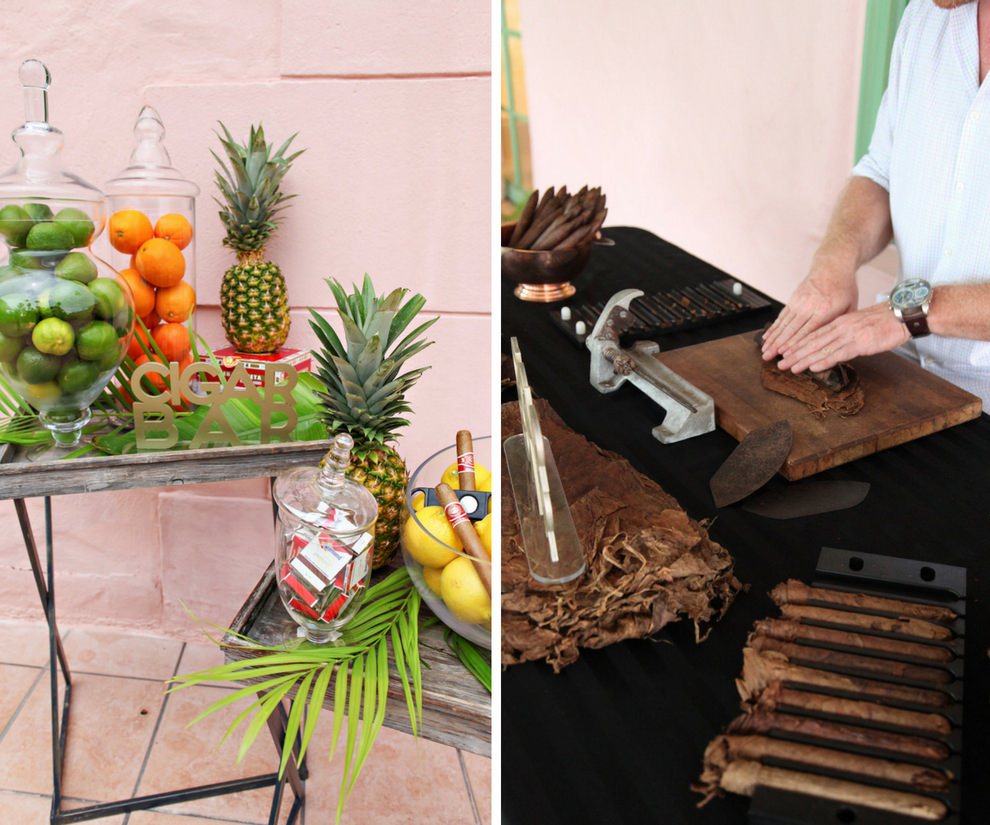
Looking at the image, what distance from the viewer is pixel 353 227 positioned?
1.74 m

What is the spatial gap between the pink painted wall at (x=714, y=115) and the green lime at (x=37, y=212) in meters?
2.33

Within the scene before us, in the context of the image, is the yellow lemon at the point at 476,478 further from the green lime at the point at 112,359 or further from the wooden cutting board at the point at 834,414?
the green lime at the point at 112,359

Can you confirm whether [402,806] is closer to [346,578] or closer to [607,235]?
[346,578]

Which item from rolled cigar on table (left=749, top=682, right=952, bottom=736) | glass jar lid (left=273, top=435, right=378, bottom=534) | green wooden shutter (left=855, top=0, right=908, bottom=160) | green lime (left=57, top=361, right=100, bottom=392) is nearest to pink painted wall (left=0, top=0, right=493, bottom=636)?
green lime (left=57, top=361, right=100, bottom=392)

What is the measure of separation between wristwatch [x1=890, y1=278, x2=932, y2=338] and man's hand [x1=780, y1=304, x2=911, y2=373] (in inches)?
1.0

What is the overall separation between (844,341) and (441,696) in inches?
30.8

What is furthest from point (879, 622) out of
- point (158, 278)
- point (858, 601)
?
point (158, 278)

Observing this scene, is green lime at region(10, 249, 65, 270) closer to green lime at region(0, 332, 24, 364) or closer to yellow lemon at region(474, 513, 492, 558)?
green lime at region(0, 332, 24, 364)

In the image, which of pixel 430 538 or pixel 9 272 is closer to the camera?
pixel 430 538

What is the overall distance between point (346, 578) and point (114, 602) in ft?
4.96

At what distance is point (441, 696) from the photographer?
43.6 inches

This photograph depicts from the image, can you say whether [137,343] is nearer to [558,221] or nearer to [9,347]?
[9,347]

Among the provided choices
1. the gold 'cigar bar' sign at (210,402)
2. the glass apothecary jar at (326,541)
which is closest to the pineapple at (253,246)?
the gold 'cigar bar' sign at (210,402)

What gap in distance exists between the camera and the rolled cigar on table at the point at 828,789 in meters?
0.58
